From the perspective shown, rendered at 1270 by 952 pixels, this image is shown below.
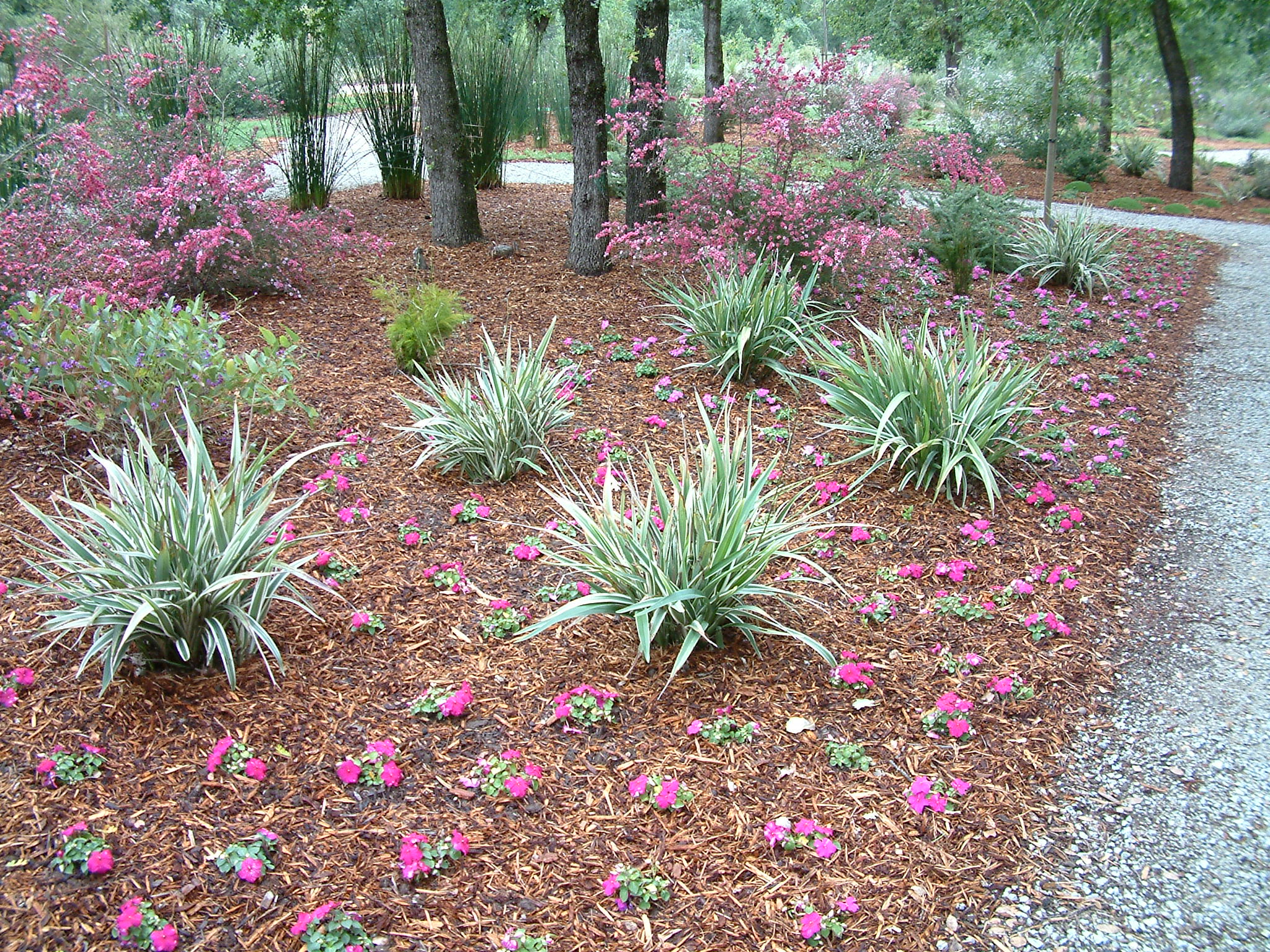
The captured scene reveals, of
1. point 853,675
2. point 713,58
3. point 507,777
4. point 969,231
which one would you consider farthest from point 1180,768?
point 713,58

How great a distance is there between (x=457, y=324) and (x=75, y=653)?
270 cm

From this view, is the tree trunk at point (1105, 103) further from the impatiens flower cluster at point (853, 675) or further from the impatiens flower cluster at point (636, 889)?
the impatiens flower cluster at point (636, 889)

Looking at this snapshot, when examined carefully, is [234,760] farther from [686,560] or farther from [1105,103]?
[1105,103]

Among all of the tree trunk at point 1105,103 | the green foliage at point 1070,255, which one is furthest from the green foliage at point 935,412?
the tree trunk at point 1105,103

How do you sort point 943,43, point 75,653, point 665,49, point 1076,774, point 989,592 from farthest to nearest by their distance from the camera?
point 943,43
point 665,49
point 989,592
point 75,653
point 1076,774

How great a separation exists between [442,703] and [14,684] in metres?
1.18

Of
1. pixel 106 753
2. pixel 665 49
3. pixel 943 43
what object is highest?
pixel 943 43

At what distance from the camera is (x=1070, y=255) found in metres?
6.78

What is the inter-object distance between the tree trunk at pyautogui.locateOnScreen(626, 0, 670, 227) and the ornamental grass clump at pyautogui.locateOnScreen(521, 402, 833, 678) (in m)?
3.74

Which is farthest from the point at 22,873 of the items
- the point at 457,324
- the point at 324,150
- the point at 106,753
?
the point at 324,150

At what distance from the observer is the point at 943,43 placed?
19.8 m

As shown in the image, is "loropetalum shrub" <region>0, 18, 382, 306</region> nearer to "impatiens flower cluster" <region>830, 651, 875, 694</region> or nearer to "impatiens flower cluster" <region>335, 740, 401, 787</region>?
"impatiens flower cluster" <region>335, 740, 401, 787</region>

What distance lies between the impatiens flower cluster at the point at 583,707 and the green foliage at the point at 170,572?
2.60 feet

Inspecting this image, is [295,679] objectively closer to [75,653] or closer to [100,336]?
[75,653]
